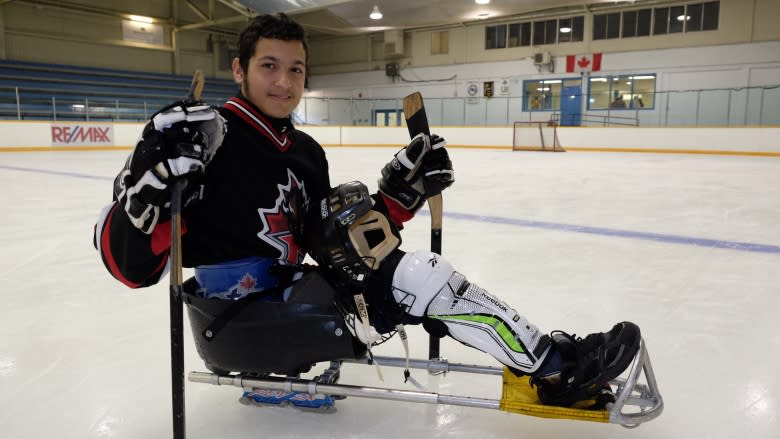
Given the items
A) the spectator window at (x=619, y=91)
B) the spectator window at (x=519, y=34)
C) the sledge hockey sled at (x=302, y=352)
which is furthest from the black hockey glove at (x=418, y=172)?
the spectator window at (x=519, y=34)

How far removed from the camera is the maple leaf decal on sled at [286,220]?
3.96 feet

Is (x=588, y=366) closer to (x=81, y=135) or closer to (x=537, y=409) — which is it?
(x=537, y=409)

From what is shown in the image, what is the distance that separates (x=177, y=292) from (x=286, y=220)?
30 cm

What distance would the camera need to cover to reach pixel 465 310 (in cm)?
113

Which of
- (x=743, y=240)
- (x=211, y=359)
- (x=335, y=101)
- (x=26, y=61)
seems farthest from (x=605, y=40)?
(x=211, y=359)

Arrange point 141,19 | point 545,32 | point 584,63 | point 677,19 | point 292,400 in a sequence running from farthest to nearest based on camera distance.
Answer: point 141,19 → point 545,32 → point 584,63 → point 677,19 → point 292,400

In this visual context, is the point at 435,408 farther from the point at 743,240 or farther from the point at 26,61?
the point at 26,61

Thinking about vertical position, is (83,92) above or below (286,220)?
above

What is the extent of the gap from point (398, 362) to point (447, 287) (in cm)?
32

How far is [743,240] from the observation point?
10.6 feet

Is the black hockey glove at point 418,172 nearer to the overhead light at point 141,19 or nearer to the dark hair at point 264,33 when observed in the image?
the dark hair at point 264,33

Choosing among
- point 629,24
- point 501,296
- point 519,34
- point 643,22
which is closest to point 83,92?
point 519,34

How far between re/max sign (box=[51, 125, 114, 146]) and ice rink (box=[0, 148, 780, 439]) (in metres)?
8.37

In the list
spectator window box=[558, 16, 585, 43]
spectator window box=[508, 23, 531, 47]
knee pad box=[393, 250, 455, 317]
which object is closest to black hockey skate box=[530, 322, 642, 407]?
knee pad box=[393, 250, 455, 317]
